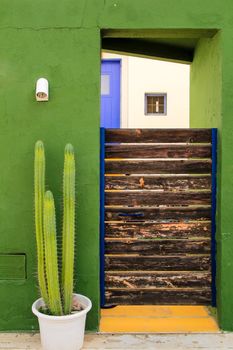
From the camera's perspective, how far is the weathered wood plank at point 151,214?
437 centimetres

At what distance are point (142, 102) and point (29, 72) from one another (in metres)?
5.50

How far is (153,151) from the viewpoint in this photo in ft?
14.3

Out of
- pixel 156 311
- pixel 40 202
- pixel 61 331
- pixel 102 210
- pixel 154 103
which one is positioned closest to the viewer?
pixel 61 331

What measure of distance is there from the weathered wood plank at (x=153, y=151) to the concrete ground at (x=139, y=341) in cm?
171

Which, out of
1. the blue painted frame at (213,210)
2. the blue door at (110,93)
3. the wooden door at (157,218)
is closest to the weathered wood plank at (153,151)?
the wooden door at (157,218)

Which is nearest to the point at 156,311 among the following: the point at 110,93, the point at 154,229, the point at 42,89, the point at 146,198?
the point at 154,229

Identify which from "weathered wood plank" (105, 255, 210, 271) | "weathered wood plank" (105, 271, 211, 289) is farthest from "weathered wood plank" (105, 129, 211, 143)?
"weathered wood plank" (105, 271, 211, 289)

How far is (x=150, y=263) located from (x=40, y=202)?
1.35 m

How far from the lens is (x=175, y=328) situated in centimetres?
415

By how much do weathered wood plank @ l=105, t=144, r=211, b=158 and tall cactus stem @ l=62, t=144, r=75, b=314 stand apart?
66 cm

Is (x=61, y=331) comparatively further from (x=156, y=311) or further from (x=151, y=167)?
(x=151, y=167)

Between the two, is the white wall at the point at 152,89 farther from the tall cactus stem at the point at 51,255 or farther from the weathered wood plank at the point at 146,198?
the tall cactus stem at the point at 51,255

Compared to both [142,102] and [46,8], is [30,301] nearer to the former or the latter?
[46,8]

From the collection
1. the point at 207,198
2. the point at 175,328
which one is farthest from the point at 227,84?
the point at 175,328
